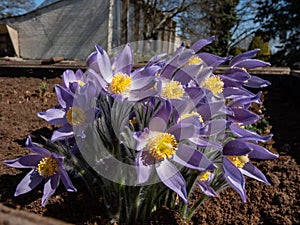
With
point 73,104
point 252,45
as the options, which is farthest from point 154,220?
point 252,45

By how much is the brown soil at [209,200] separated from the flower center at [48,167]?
162 mm

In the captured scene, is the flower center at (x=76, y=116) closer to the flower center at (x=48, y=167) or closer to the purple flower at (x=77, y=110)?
the purple flower at (x=77, y=110)

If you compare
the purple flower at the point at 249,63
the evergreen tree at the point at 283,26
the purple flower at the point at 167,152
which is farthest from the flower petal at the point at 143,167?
the evergreen tree at the point at 283,26

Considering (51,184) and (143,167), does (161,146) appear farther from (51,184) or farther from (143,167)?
(51,184)

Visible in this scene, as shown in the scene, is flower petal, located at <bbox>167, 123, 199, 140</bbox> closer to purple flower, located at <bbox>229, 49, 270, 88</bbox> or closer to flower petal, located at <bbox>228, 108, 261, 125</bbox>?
flower petal, located at <bbox>228, 108, 261, 125</bbox>

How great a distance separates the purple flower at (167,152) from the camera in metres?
0.71

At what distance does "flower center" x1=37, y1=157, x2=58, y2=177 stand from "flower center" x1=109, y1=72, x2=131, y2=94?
0.84 ft

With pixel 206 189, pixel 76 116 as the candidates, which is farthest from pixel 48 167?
pixel 206 189

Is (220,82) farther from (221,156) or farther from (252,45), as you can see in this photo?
(252,45)

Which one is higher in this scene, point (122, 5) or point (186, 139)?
point (122, 5)

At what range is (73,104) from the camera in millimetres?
814

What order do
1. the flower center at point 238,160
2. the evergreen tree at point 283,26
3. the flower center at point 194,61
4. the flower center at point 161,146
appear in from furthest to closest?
1. the evergreen tree at point 283,26
2. the flower center at point 194,61
3. the flower center at point 238,160
4. the flower center at point 161,146

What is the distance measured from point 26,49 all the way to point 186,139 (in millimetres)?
12266

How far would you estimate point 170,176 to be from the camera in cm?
73
